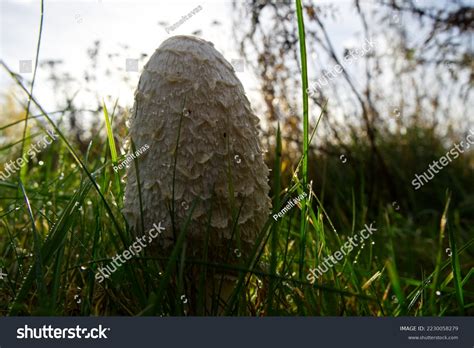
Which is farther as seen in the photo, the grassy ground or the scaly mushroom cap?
the scaly mushroom cap

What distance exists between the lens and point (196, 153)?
4.86 ft

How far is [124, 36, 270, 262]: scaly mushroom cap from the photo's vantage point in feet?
4.87

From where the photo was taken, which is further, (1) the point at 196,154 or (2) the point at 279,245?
(2) the point at 279,245

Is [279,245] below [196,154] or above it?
below

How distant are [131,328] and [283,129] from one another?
268cm

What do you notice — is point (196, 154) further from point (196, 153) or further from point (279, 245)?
point (279, 245)

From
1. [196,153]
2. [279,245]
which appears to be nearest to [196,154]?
Result: [196,153]

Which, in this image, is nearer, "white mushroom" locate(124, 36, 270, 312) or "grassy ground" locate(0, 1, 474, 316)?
"grassy ground" locate(0, 1, 474, 316)

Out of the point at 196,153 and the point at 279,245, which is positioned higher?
the point at 196,153

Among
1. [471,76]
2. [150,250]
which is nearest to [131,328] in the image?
[150,250]

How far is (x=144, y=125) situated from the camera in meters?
1.53

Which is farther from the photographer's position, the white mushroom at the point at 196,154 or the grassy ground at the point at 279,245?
the white mushroom at the point at 196,154

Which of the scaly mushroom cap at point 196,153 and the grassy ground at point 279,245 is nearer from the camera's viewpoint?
the grassy ground at point 279,245

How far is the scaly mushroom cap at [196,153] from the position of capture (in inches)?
58.4
